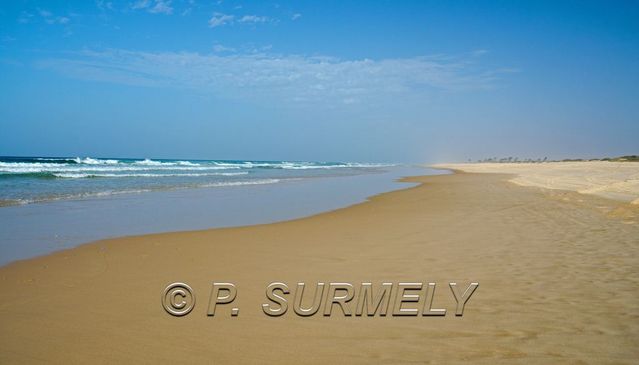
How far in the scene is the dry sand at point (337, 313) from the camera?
340 cm

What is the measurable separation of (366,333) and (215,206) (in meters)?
11.4

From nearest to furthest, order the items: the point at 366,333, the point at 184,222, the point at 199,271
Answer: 1. the point at 366,333
2. the point at 199,271
3. the point at 184,222

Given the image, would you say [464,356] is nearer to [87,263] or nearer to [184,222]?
[87,263]

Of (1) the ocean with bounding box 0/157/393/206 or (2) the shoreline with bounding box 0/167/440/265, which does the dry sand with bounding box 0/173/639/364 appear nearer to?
(2) the shoreline with bounding box 0/167/440/265

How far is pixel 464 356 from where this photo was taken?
329 centimetres

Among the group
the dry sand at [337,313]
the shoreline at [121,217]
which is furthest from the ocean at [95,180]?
the dry sand at [337,313]

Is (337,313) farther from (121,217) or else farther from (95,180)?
(95,180)

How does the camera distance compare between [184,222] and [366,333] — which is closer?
[366,333]

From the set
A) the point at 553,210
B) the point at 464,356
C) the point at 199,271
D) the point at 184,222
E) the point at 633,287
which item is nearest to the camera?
the point at 464,356

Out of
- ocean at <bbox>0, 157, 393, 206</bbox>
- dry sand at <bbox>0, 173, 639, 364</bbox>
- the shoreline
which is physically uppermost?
dry sand at <bbox>0, 173, 639, 364</bbox>

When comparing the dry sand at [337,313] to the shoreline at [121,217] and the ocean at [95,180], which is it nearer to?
the shoreline at [121,217]

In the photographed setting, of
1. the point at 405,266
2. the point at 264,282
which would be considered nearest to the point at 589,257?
the point at 405,266

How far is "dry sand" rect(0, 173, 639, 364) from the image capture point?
340cm

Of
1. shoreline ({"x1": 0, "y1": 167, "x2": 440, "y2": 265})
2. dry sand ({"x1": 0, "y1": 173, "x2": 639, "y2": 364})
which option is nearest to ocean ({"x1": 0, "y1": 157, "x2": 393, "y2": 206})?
shoreline ({"x1": 0, "y1": 167, "x2": 440, "y2": 265})
